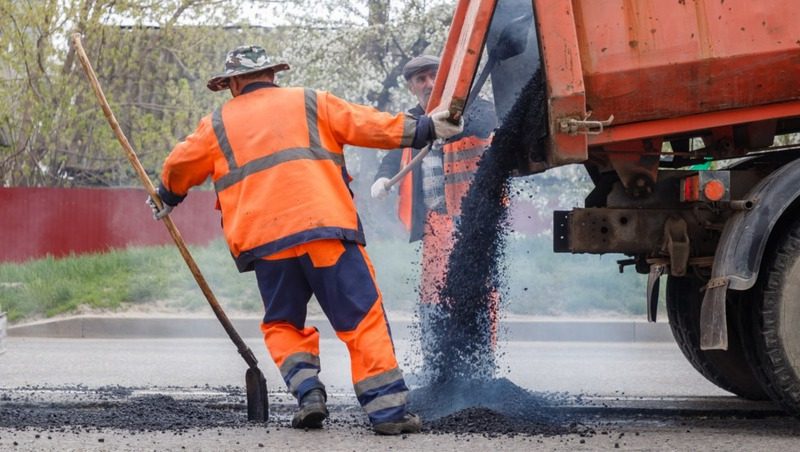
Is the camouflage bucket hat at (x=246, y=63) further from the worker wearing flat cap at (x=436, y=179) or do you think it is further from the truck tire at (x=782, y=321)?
the truck tire at (x=782, y=321)

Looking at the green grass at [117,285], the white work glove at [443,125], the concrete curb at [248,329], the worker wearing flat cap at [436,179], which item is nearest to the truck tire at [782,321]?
the white work glove at [443,125]

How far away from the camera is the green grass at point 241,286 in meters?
10.7

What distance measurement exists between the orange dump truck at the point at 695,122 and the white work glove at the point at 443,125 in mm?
76

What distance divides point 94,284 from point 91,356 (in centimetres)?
318

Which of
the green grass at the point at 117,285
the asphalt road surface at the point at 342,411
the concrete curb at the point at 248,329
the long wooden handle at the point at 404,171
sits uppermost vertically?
the long wooden handle at the point at 404,171

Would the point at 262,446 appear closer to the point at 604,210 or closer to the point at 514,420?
the point at 514,420

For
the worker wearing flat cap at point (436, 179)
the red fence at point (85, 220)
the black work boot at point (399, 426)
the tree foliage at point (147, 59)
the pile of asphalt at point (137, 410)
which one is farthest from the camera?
the red fence at point (85, 220)

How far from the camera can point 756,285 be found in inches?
192

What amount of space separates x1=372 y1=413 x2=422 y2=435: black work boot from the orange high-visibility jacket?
0.71 metres

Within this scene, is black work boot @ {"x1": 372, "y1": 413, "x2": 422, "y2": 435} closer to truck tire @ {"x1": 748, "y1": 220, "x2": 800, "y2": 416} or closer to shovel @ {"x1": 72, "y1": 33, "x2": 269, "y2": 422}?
shovel @ {"x1": 72, "y1": 33, "x2": 269, "y2": 422}

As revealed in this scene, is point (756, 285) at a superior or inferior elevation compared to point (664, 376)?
superior

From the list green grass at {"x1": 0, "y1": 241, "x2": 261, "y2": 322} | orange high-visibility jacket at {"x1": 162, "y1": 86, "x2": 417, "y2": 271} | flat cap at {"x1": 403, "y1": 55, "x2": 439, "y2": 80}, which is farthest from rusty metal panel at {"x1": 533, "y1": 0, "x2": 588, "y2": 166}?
green grass at {"x1": 0, "y1": 241, "x2": 261, "y2": 322}

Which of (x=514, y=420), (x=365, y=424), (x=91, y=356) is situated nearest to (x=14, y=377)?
(x=91, y=356)

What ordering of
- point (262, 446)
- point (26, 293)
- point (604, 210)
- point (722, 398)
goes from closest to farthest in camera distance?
point (262, 446) < point (604, 210) < point (722, 398) < point (26, 293)
